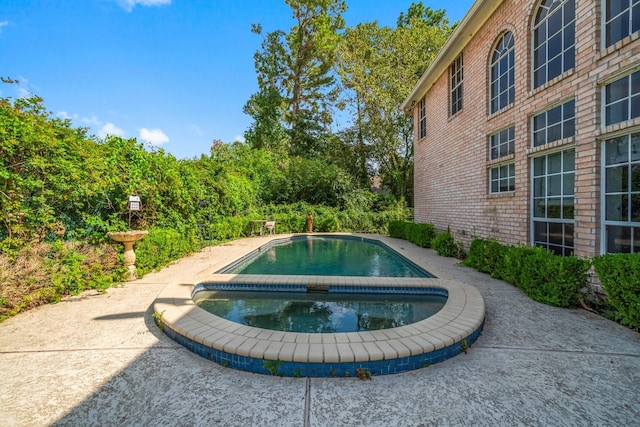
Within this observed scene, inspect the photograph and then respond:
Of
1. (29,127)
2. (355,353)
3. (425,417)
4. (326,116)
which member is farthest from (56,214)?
(326,116)

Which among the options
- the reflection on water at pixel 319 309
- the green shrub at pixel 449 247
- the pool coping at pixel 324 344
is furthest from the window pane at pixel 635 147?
the green shrub at pixel 449 247

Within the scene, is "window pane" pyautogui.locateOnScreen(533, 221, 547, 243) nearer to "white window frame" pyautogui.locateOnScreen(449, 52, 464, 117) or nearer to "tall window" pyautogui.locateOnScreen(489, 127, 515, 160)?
"tall window" pyautogui.locateOnScreen(489, 127, 515, 160)

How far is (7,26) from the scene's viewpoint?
6227 mm

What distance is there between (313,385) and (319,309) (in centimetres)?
198

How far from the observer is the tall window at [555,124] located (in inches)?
177

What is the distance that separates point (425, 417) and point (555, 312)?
306 centimetres

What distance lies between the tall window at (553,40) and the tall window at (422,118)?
562 cm

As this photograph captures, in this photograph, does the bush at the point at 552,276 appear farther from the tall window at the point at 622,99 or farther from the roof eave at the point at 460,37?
the roof eave at the point at 460,37

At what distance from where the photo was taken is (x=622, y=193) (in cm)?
370

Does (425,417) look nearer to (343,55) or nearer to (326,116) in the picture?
(343,55)

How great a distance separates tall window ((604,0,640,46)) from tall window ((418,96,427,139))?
711 cm

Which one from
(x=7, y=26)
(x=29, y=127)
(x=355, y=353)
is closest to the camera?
(x=355, y=353)

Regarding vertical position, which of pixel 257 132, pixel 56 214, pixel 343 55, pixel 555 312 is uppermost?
pixel 343 55

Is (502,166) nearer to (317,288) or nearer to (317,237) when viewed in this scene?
(317,288)
